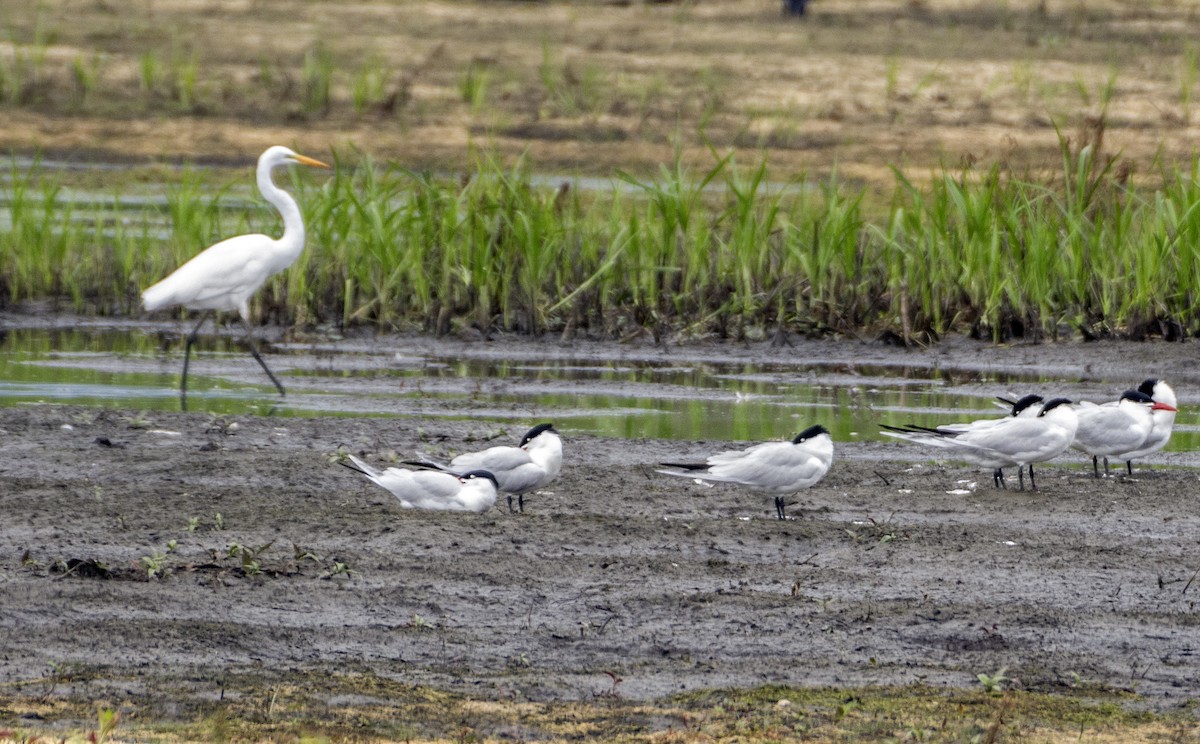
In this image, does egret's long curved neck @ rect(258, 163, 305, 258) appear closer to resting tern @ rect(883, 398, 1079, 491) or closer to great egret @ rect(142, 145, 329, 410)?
great egret @ rect(142, 145, 329, 410)

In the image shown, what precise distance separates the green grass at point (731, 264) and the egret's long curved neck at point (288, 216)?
59 centimetres

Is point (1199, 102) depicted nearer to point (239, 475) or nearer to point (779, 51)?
point (779, 51)

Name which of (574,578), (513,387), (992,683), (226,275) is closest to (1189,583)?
(992,683)

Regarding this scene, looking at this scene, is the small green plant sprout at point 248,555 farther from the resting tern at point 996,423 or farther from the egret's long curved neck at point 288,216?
the egret's long curved neck at point 288,216

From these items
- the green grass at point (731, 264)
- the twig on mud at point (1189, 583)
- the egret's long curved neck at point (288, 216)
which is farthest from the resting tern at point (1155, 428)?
the egret's long curved neck at point (288, 216)

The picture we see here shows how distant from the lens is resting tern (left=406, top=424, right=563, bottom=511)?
6789 millimetres

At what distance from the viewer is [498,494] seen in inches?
286

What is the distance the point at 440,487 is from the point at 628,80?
19921mm

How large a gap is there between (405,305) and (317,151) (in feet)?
35.0

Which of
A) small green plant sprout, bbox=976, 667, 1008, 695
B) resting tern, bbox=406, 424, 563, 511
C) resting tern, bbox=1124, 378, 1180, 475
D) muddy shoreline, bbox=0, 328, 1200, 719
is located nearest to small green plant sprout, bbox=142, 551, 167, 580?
muddy shoreline, bbox=0, 328, 1200, 719

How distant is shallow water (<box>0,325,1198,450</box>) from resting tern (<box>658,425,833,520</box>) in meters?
1.67

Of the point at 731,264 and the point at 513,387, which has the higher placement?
the point at 731,264

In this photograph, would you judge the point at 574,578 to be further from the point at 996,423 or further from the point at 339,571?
the point at 996,423

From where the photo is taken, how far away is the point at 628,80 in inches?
1021
